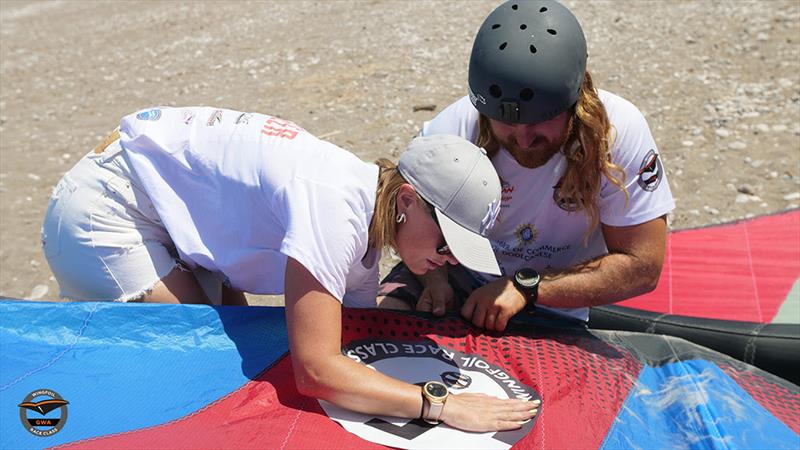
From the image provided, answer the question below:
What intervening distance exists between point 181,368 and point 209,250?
400 mm

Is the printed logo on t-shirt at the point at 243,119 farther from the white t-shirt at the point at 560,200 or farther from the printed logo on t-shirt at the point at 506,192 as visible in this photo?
the printed logo on t-shirt at the point at 506,192

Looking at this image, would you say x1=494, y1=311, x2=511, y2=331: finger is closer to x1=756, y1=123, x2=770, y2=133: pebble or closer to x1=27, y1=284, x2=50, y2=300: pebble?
x1=27, y1=284, x2=50, y2=300: pebble

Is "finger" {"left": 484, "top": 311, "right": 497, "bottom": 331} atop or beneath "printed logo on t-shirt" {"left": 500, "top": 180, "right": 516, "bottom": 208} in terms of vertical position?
beneath

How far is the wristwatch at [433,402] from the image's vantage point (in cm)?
229

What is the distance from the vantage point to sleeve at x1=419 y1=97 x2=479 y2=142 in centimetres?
303

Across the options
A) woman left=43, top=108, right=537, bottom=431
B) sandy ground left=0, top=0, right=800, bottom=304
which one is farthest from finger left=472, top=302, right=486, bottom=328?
sandy ground left=0, top=0, right=800, bottom=304

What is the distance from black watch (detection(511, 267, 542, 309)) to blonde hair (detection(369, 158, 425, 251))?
28.8 inches

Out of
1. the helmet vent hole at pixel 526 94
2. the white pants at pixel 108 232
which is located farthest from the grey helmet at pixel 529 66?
the white pants at pixel 108 232

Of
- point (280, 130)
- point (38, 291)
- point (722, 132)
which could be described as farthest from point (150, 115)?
point (722, 132)

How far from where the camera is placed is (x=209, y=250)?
2.67 metres

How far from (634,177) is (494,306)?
2.24ft

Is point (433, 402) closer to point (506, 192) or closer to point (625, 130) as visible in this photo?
point (506, 192)

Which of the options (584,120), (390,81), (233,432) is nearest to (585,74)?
(584,120)

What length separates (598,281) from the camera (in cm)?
296
